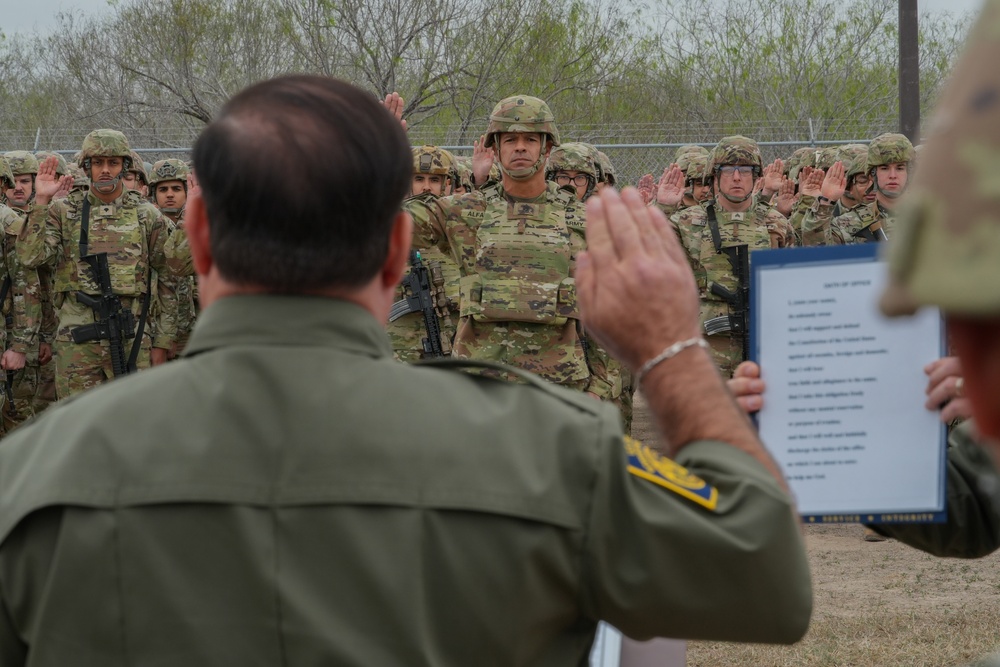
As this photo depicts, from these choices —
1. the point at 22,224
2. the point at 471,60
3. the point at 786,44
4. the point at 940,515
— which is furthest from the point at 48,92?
the point at 940,515

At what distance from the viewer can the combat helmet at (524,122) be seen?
7.77 metres

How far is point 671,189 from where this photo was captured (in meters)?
10.8

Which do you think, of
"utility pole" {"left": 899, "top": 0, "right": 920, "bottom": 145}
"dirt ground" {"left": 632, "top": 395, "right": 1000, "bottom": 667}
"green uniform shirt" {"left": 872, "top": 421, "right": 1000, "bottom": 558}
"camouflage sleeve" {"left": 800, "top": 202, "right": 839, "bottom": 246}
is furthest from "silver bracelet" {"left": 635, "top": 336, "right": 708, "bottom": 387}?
"utility pole" {"left": 899, "top": 0, "right": 920, "bottom": 145}

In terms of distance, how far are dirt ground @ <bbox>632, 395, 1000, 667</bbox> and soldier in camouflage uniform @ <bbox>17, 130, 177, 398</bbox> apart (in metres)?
4.97

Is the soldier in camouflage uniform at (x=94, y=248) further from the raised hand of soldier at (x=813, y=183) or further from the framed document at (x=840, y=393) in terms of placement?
the framed document at (x=840, y=393)

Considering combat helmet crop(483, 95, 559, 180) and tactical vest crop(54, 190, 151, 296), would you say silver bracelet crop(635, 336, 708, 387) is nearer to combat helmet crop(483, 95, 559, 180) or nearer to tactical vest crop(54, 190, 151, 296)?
combat helmet crop(483, 95, 559, 180)

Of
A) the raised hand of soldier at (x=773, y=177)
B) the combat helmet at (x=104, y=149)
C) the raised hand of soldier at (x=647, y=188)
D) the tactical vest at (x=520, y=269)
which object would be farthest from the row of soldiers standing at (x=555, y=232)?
the combat helmet at (x=104, y=149)

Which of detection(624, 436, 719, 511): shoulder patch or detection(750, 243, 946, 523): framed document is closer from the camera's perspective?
detection(624, 436, 719, 511): shoulder patch

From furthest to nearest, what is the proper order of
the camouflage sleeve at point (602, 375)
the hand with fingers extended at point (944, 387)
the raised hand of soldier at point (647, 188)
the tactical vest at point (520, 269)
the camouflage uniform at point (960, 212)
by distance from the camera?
the raised hand of soldier at point (647, 188)
the camouflage sleeve at point (602, 375)
the tactical vest at point (520, 269)
the hand with fingers extended at point (944, 387)
the camouflage uniform at point (960, 212)

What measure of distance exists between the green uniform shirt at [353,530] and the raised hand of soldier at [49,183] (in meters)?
8.62

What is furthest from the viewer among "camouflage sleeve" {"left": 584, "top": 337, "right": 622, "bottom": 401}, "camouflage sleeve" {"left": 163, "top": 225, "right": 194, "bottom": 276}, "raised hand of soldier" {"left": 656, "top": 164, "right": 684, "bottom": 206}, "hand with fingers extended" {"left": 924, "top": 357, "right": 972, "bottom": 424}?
"raised hand of soldier" {"left": 656, "top": 164, "right": 684, "bottom": 206}

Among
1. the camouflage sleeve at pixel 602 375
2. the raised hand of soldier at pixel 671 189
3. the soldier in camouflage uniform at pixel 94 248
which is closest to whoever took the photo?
the camouflage sleeve at pixel 602 375

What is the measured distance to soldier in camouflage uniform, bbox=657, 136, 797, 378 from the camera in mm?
8750

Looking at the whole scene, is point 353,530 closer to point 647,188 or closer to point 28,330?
point 28,330
